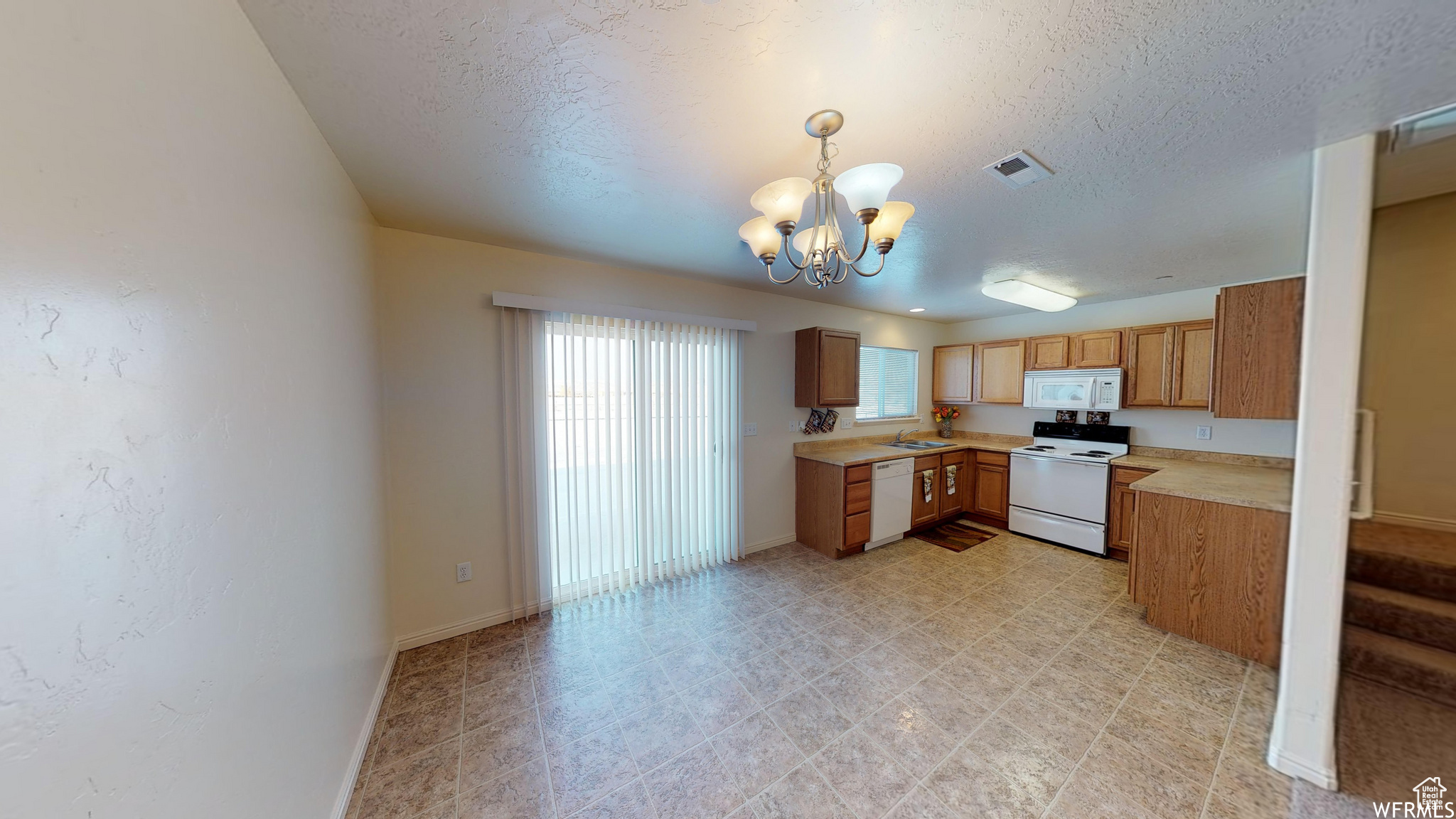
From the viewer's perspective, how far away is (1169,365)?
3414mm

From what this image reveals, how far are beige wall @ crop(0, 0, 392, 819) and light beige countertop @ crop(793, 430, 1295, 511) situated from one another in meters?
3.09

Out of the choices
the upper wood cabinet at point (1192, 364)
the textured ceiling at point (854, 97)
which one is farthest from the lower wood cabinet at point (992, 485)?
the textured ceiling at point (854, 97)

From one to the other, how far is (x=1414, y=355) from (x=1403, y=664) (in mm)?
1372

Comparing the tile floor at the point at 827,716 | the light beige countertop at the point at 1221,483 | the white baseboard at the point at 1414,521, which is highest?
the white baseboard at the point at 1414,521

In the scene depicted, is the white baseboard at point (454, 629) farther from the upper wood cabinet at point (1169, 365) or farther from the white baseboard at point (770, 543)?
the upper wood cabinet at point (1169, 365)

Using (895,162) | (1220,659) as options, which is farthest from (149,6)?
(1220,659)

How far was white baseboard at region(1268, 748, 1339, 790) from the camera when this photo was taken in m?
1.48

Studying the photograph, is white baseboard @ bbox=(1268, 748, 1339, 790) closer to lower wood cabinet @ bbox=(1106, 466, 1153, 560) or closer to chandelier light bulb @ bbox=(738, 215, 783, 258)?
lower wood cabinet @ bbox=(1106, 466, 1153, 560)

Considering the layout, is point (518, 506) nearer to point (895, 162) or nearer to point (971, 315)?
point (895, 162)

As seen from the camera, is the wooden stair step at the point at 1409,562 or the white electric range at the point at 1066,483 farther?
the white electric range at the point at 1066,483

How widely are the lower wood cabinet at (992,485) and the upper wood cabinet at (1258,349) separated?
2.09 metres

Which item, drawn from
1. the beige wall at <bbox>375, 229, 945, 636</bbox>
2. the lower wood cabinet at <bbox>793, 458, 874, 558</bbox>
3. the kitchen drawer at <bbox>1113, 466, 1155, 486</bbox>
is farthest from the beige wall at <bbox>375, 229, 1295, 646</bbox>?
the lower wood cabinet at <bbox>793, 458, 874, 558</bbox>

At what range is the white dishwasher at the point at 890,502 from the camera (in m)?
3.60

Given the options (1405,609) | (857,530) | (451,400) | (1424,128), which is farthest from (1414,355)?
(451,400)
